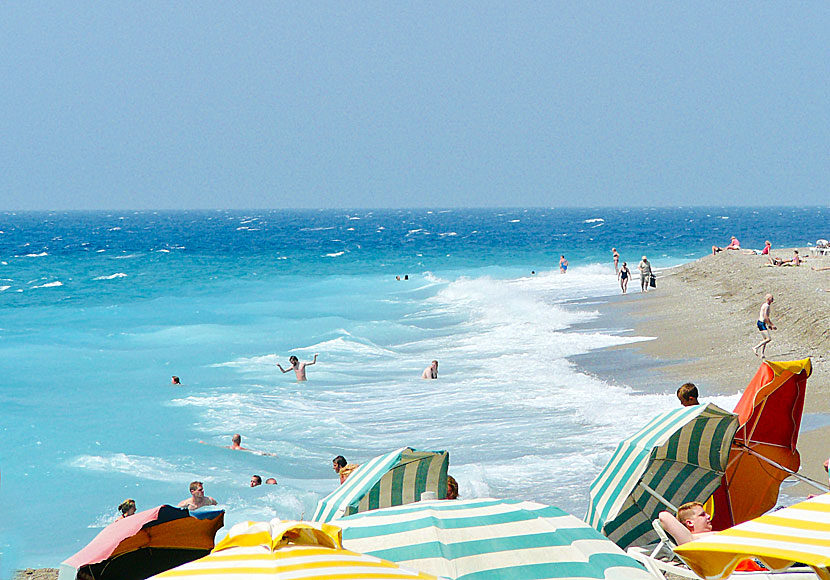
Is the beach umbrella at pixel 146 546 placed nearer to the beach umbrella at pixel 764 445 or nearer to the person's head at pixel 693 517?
the person's head at pixel 693 517

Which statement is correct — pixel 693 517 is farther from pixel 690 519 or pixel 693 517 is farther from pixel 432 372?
pixel 432 372

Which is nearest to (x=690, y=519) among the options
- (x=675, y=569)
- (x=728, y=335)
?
(x=675, y=569)

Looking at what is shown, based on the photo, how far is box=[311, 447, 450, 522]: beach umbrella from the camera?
6.38 m

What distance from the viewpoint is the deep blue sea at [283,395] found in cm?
1241

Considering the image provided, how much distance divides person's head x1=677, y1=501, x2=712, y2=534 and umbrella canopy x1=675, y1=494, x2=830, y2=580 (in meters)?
2.38

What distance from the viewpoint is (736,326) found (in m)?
21.4

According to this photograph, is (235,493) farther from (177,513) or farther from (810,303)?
(810,303)

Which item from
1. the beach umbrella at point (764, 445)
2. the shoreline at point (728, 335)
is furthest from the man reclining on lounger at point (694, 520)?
the shoreline at point (728, 335)

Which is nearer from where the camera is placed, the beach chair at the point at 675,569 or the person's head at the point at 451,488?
the beach chair at the point at 675,569

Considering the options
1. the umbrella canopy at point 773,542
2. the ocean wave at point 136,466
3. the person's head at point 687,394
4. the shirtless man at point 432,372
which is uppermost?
the umbrella canopy at point 773,542

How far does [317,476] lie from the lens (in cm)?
1311

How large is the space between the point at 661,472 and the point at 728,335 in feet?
48.6

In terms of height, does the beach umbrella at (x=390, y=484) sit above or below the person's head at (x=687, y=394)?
below

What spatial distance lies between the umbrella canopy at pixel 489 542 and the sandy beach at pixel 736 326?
617cm
